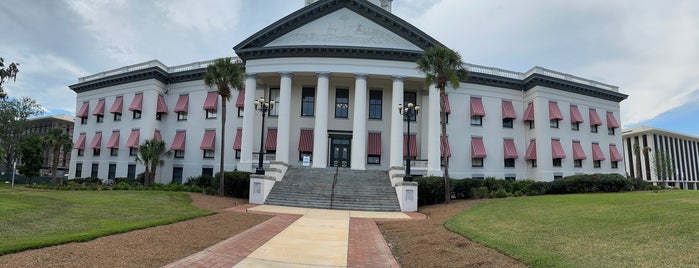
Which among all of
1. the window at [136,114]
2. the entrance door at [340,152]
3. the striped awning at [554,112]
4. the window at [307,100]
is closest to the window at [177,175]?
the window at [136,114]

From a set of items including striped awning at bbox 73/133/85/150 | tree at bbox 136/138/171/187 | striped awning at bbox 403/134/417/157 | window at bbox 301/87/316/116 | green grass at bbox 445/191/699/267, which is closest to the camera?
green grass at bbox 445/191/699/267

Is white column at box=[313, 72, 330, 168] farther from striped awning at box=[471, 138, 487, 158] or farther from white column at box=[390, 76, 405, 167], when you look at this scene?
striped awning at box=[471, 138, 487, 158]

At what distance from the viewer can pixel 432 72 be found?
82.2 feet

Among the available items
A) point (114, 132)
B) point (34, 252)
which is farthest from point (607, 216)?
point (114, 132)

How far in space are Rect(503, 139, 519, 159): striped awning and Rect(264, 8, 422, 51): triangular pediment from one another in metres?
12.8

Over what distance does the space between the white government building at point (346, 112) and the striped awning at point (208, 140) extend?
0.11 m

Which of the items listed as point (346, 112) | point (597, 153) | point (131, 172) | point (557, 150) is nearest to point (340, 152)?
point (346, 112)

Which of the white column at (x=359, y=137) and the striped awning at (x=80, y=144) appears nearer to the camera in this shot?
the white column at (x=359, y=137)

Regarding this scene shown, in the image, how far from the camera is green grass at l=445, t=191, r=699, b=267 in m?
7.02

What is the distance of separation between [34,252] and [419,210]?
1808cm

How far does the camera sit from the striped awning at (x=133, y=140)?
35.7 metres

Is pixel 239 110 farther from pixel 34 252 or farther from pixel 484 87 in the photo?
pixel 34 252

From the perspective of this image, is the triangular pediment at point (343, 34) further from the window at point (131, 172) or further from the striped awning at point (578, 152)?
the striped awning at point (578, 152)

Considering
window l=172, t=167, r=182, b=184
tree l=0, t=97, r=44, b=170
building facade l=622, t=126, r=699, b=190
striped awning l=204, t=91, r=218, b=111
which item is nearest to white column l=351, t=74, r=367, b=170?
striped awning l=204, t=91, r=218, b=111
